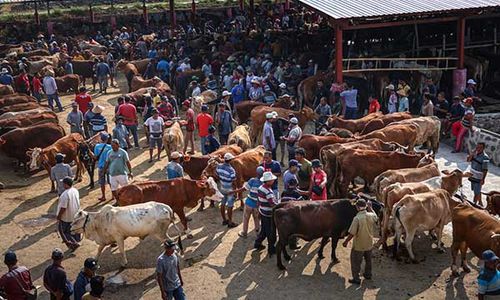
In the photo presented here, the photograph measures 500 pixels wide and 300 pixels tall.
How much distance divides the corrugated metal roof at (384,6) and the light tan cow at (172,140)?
5810 millimetres

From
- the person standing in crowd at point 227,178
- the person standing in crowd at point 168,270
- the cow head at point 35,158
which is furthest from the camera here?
the cow head at point 35,158

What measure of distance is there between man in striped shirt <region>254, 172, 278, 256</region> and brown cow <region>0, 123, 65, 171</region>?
310 inches

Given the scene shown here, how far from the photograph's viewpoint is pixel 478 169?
39.1 ft

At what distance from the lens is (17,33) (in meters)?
36.1

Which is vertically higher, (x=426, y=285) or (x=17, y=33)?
(x=17, y=33)

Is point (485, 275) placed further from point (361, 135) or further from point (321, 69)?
point (321, 69)

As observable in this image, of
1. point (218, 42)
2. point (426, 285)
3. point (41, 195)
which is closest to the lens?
point (426, 285)

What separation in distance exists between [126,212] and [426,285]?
5.10 meters

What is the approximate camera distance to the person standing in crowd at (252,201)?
1091 cm

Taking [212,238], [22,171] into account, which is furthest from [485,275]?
[22,171]

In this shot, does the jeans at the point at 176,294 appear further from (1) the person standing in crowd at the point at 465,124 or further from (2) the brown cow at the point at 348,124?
(1) the person standing in crowd at the point at 465,124

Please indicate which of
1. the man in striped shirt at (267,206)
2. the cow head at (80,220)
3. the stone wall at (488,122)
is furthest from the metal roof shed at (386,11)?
the cow head at (80,220)

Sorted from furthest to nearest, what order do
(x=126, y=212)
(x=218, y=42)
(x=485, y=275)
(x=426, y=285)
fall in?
1. (x=218, y=42)
2. (x=126, y=212)
3. (x=426, y=285)
4. (x=485, y=275)

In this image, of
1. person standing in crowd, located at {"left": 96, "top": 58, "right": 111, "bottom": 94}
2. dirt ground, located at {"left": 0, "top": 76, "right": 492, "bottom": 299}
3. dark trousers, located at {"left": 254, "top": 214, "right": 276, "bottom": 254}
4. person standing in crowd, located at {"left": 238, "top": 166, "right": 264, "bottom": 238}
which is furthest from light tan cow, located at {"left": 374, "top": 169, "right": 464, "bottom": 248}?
person standing in crowd, located at {"left": 96, "top": 58, "right": 111, "bottom": 94}
